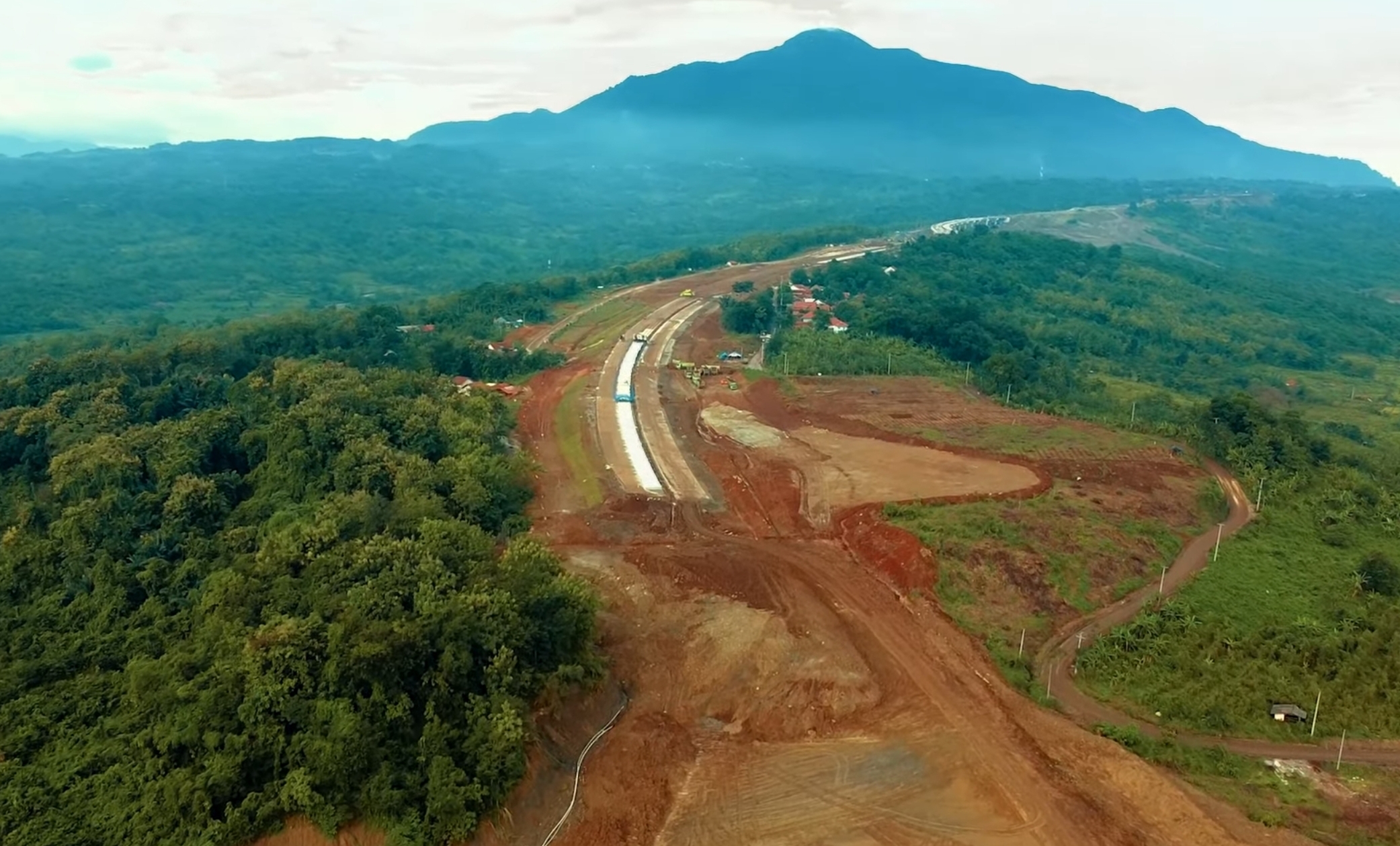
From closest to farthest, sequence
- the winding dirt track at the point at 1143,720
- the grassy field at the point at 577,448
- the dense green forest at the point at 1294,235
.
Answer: the winding dirt track at the point at 1143,720 < the grassy field at the point at 577,448 < the dense green forest at the point at 1294,235

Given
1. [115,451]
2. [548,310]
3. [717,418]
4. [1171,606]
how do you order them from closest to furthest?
[1171,606]
[115,451]
[717,418]
[548,310]

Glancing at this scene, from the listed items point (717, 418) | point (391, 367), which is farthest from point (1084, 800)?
point (391, 367)

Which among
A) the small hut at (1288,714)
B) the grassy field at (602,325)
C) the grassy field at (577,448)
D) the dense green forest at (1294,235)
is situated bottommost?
the small hut at (1288,714)

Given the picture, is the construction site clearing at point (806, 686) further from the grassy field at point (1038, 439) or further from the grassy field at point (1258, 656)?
the grassy field at point (1258, 656)

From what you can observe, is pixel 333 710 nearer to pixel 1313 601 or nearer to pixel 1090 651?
pixel 1090 651

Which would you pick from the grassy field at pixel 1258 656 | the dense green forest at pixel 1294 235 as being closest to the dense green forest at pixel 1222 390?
the grassy field at pixel 1258 656

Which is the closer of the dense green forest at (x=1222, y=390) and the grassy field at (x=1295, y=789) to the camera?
the grassy field at (x=1295, y=789)

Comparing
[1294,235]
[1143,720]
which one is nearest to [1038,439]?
[1143,720]
